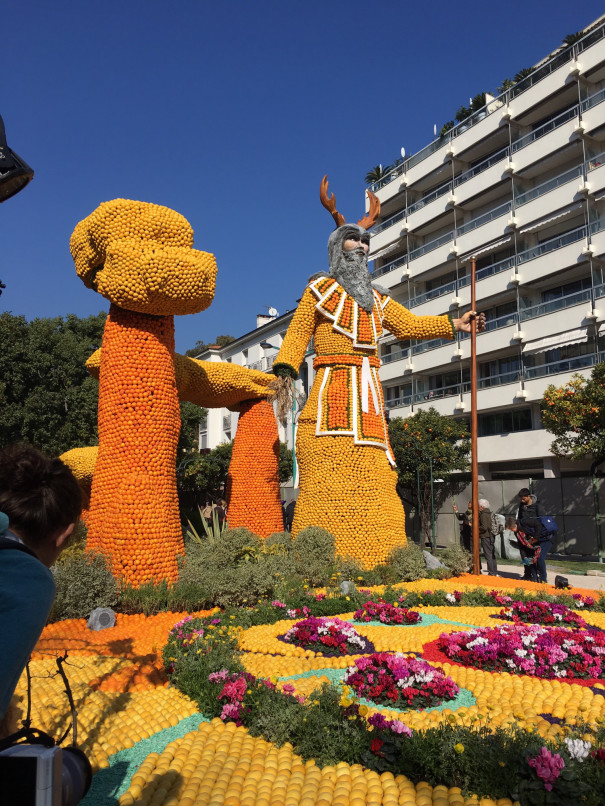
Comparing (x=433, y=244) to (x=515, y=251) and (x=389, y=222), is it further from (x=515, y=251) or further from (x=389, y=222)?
(x=515, y=251)

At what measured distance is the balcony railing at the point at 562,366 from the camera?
71.1 feet

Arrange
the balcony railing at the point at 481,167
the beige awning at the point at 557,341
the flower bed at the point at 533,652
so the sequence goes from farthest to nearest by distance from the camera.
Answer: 1. the balcony railing at the point at 481,167
2. the beige awning at the point at 557,341
3. the flower bed at the point at 533,652

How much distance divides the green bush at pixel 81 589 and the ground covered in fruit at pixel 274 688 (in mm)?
177

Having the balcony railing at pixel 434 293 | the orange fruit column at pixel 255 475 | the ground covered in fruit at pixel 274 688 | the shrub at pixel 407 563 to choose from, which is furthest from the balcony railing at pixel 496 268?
the ground covered in fruit at pixel 274 688

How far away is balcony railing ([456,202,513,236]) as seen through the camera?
26.2 meters

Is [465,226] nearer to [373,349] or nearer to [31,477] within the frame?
[373,349]

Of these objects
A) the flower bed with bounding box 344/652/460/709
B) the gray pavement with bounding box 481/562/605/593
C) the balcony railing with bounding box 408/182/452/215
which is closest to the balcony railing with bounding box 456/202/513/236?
the balcony railing with bounding box 408/182/452/215

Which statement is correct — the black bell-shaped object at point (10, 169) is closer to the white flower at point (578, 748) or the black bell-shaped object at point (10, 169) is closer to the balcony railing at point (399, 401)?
the white flower at point (578, 748)

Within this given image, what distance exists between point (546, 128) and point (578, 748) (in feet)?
90.4

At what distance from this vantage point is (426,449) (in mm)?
19719

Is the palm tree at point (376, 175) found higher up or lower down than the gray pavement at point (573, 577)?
higher up

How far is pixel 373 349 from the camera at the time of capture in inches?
383

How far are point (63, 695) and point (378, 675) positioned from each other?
85.0 inches

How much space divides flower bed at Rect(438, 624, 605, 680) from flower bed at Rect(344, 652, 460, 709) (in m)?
0.85
